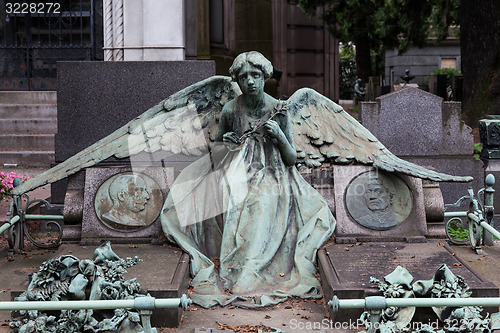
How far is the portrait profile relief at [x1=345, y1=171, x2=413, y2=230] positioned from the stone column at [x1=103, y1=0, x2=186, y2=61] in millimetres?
2979

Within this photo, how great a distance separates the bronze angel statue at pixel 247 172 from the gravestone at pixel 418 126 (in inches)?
95.6

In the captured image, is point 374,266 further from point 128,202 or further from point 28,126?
point 28,126

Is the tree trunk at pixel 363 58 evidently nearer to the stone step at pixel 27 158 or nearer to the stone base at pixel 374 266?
the stone step at pixel 27 158

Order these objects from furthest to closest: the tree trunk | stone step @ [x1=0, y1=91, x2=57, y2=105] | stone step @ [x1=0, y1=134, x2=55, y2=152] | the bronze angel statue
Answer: the tree trunk < stone step @ [x1=0, y1=91, x2=57, y2=105] < stone step @ [x1=0, y1=134, x2=55, y2=152] < the bronze angel statue

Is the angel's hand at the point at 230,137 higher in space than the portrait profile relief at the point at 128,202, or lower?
higher

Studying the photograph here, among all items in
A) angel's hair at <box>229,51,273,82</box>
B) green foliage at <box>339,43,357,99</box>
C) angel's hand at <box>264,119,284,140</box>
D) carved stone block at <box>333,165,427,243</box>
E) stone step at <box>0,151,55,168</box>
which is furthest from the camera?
green foliage at <box>339,43,357,99</box>

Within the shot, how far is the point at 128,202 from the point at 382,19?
636 inches

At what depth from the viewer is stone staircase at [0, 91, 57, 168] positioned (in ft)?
38.4

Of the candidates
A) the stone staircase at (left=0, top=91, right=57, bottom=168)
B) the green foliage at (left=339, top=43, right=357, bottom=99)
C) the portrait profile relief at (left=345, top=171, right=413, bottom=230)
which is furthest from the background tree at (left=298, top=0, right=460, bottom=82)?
the green foliage at (left=339, top=43, right=357, bottom=99)

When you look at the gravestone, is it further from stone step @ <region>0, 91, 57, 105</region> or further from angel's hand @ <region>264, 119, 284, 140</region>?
stone step @ <region>0, 91, 57, 105</region>

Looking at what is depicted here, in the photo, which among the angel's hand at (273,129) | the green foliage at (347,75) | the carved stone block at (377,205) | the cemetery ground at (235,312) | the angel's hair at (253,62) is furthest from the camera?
the green foliage at (347,75)

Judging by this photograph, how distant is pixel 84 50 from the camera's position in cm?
1320

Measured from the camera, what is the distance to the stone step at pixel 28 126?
12.5 m

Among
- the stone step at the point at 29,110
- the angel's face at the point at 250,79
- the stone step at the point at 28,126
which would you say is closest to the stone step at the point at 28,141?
the stone step at the point at 28,126
